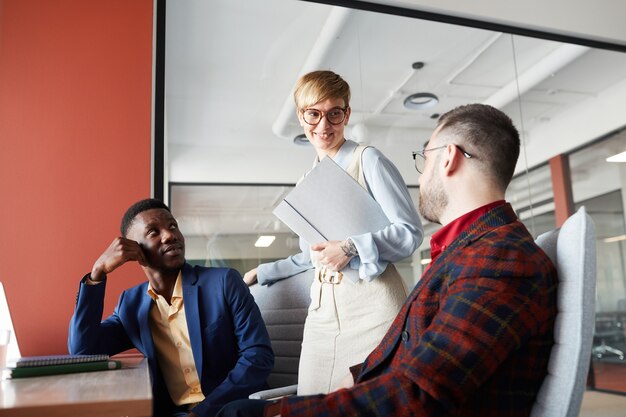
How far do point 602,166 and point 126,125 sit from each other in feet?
11.6

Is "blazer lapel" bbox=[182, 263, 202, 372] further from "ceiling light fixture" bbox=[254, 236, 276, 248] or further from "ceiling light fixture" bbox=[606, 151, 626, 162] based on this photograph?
"ceiling light fixture" bbox=[606, 151, 626, 162]

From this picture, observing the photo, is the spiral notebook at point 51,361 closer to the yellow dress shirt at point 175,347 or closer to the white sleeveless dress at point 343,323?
the yellow dress shirt at point 175,347

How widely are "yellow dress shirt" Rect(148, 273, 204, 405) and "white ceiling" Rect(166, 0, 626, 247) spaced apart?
887 mm

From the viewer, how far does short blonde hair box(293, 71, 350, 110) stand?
1.94 metres

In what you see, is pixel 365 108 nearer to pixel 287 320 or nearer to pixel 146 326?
pixel 287 320

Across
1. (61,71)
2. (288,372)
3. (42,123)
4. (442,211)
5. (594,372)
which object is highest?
(61,71)

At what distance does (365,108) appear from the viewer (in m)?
3.45

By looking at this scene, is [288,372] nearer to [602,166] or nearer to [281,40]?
[281,40]

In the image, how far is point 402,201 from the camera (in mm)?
1845

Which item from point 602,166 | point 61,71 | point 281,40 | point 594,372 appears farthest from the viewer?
point 602,166

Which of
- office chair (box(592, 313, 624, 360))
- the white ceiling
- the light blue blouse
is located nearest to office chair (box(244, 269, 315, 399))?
the light blue blouse

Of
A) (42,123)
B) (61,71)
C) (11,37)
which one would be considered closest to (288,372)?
(42,123)

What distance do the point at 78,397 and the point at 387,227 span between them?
1.10 m

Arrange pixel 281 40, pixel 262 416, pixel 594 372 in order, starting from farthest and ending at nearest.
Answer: pixel 594 372, pixel 281 40, pixel 262 416
